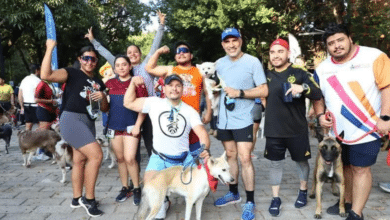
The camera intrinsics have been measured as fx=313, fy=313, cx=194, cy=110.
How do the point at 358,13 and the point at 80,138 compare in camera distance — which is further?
the point at 358,13

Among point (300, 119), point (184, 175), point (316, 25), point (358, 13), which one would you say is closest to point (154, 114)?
point (184, 175)

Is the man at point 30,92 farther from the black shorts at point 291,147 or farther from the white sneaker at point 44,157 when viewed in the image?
the black shorts at point 291,147

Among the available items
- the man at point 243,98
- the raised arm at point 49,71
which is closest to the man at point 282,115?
the man at point 243,98

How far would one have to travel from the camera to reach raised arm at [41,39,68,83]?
346 cm

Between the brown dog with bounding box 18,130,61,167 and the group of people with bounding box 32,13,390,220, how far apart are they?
9.09 ft

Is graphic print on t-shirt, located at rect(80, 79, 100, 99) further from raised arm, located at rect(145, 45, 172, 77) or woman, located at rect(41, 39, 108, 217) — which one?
raised arm, located at rect(145, 45, 172, 77)

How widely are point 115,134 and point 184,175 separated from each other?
1.41 meters

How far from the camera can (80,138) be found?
3805mm

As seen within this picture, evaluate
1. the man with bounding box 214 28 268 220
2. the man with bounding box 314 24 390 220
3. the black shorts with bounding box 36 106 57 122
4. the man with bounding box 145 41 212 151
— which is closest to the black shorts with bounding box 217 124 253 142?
the man with bounding box 214 28 268 220

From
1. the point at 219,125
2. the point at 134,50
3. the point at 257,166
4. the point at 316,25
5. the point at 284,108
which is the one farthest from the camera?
the point at 316,25

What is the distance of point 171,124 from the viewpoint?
12.1ft

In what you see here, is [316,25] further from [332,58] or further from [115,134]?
[115,134]

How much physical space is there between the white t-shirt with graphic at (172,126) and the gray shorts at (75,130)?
85cm

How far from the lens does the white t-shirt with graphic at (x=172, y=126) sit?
145 inches
